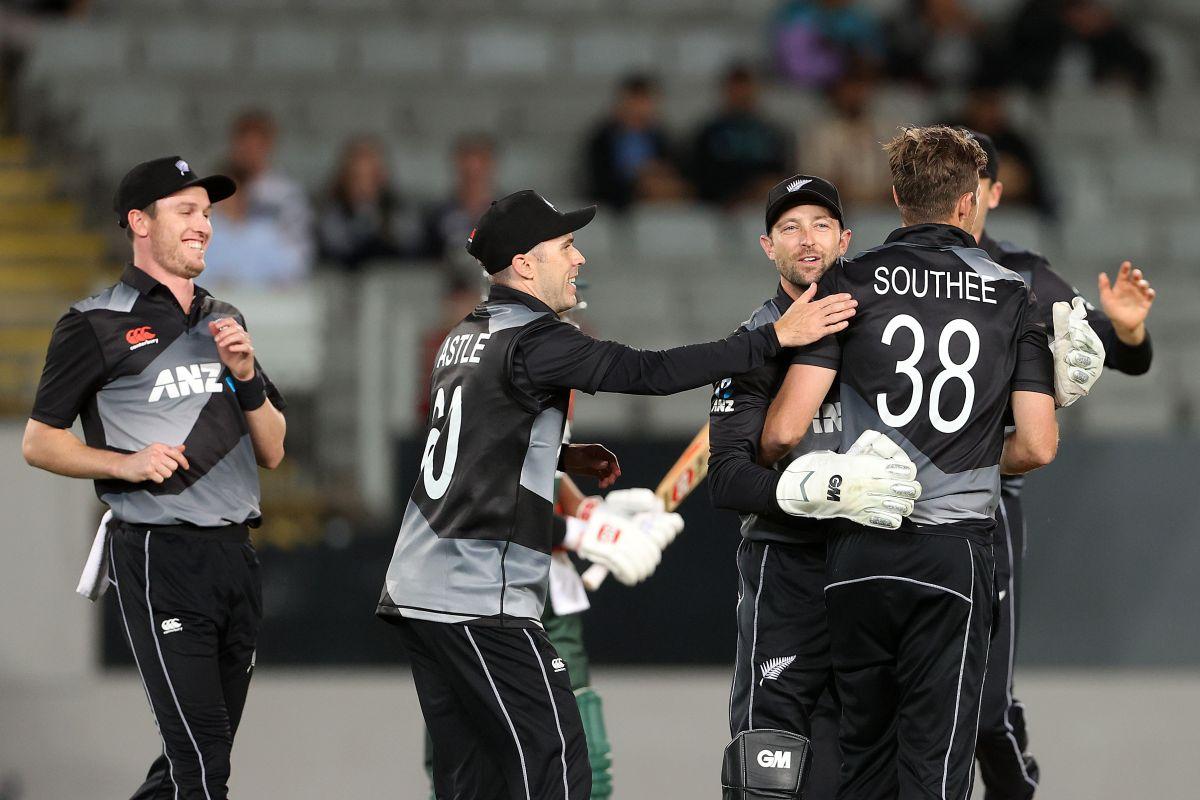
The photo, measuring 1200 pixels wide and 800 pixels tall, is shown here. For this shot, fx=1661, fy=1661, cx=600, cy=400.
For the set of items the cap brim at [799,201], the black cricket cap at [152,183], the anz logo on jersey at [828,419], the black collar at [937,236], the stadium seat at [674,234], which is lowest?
the anz logo on jersey at [828,419]

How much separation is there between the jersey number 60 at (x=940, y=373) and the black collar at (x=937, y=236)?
26 cm

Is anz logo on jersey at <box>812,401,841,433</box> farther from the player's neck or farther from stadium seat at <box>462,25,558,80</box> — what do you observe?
stadium seat at <box>462,25,558,80</box>

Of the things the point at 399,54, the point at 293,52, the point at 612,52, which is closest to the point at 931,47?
the point at 612,52

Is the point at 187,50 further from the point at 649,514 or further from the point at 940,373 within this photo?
the point at 940,373

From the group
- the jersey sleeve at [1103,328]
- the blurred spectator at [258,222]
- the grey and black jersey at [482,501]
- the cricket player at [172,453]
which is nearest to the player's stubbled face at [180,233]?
the cricket player at [172,453]

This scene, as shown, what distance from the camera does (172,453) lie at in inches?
189

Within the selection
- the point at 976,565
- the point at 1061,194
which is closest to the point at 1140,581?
the point at 1061,194

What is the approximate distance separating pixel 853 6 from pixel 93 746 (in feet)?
25.6

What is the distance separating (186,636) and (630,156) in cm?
704

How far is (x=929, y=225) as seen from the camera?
14.9ft

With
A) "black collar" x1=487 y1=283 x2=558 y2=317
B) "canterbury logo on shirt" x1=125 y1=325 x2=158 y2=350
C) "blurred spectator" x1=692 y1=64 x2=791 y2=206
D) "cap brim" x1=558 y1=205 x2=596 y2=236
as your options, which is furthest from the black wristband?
"blurred spectator" x1=692 y1=64 x2=791 y2=206

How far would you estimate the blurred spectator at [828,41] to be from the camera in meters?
12.3

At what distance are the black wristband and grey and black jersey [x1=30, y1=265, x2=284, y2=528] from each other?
0.05 metres

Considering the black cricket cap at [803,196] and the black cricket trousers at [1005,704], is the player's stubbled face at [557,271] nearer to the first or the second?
the black cricket cap at [803,196]
